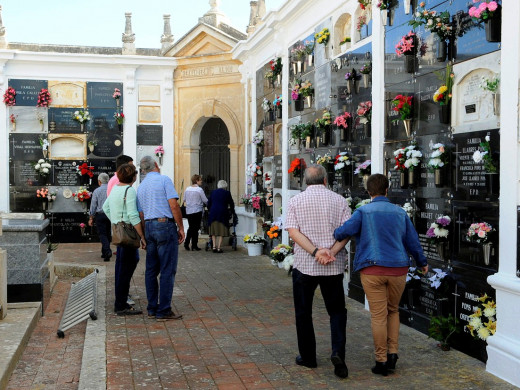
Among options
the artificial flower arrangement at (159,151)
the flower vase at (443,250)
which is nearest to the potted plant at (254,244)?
the artificial flower arrangement at (159,151)

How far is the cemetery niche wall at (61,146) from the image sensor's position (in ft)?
49.4

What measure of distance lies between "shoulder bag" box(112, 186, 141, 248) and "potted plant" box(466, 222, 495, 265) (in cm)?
334

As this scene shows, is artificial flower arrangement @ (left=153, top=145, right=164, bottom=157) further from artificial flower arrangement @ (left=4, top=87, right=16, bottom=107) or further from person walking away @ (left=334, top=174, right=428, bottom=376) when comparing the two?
person walking away @ (left=334, top=174, right=428, bottom=376)

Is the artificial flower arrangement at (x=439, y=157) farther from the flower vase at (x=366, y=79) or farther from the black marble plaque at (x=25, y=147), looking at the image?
the black marble plaque at (x=25, y=147)

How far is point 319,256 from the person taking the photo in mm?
4633

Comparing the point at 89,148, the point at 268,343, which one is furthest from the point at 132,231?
the point at 89,148

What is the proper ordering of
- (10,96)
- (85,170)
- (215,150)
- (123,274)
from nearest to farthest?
1. (123,274)
2. (10,96)
3. (85,170)
4. (215,150)

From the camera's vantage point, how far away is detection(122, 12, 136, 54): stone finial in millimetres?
15719

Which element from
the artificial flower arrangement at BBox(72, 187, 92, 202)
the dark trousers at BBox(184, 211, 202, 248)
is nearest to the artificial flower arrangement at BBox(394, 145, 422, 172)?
the dark trousers at BBox(184, 211, 202, 248)

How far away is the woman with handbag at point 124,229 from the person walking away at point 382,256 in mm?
2715

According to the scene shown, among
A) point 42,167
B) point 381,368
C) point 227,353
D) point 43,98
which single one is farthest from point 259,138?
point 381,368

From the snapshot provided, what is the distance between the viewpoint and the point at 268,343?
5.68m

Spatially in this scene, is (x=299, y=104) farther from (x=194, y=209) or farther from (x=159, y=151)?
(x=159, y=151)

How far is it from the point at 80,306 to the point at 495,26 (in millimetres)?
4904
